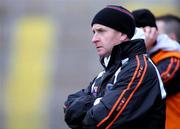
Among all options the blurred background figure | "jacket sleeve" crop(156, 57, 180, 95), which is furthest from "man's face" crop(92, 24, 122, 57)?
the blurred background figure

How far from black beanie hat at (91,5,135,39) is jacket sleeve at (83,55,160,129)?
32 cm

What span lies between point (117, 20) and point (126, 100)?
0.59m

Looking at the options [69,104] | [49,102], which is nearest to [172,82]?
[69,104]

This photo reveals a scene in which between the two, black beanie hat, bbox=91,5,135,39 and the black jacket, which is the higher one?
black beanie hat, bbox=91,5,135,39

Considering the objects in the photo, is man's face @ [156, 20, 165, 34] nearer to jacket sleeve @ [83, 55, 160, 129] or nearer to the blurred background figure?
jacket sleeve @ [83, 55, 160, 129]

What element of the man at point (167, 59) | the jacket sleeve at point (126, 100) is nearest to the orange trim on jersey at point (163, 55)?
the man at point (167, 59)

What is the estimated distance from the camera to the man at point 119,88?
449 centimetres

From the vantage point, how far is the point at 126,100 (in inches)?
177

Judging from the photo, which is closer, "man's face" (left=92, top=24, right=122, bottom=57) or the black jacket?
the black jacket

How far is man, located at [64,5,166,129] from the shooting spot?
14.7 ft

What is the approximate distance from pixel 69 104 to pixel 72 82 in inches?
313

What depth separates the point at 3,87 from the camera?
12875mm

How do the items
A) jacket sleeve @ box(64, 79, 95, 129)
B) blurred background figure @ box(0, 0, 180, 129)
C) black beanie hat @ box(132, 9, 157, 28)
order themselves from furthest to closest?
blurred background figure @ box(0, 0, 180, 129)
black beanie hat @ box(132, 9, 157, 28)
jacket sleeve @ box(64, 79, 95, 129)

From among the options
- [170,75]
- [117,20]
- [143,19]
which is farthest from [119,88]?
[143,19]
